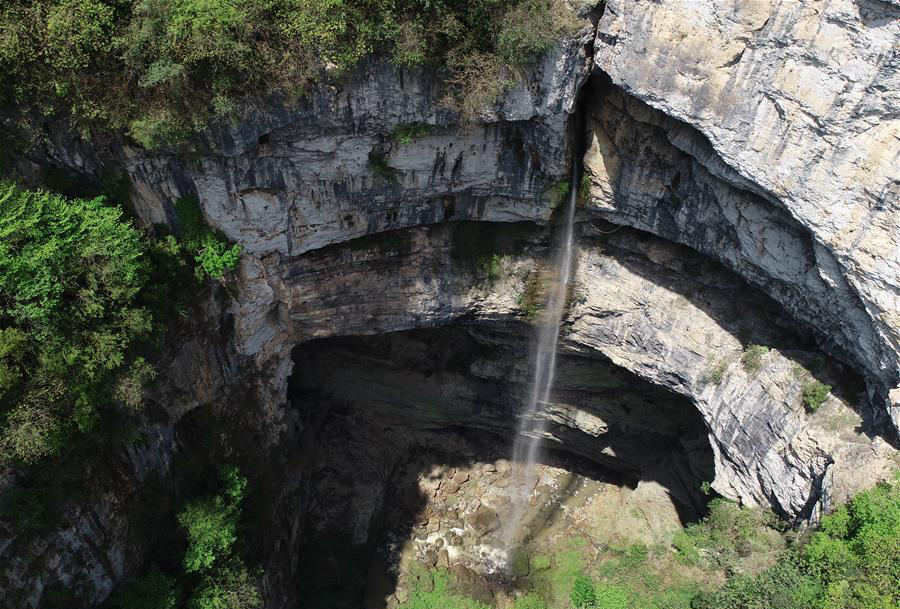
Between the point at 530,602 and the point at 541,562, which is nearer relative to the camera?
the point at 530,602

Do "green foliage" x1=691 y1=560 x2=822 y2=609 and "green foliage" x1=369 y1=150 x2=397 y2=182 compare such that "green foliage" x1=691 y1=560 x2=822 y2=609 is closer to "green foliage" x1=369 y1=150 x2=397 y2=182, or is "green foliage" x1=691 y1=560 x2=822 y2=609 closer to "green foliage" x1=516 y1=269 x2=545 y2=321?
"green foliage" x1=516 y1=269 x2=545 y2=321

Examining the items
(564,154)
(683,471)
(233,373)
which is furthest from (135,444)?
(683,471)

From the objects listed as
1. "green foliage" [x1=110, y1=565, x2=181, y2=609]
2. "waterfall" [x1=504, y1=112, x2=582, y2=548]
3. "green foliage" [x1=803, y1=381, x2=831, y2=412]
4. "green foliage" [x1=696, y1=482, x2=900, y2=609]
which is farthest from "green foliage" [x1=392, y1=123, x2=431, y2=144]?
"green foliage" [x1=696, y1=482, x2=900, y2=609]

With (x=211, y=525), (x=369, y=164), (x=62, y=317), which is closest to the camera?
(x=62, y=317)

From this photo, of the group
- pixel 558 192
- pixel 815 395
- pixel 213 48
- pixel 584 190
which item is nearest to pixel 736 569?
pixel 815 395

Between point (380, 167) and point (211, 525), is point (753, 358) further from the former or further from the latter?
point (211, 525)
